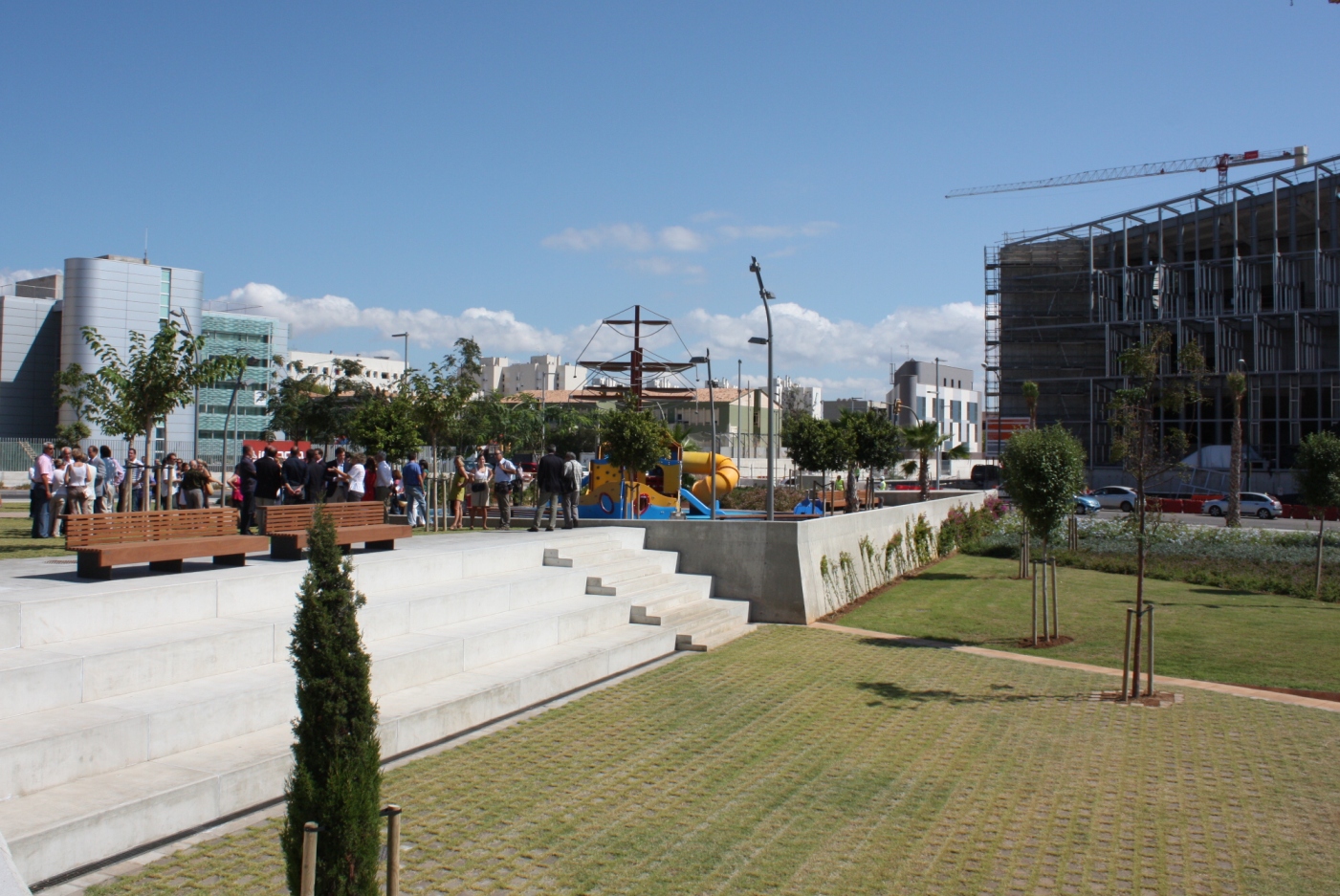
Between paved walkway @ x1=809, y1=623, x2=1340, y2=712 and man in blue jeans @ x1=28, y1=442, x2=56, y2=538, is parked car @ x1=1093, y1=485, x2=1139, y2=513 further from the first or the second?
man in blue jeans @ x1=28, y1=442, x2=56, y2=538

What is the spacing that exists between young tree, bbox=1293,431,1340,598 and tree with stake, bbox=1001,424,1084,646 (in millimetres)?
7609

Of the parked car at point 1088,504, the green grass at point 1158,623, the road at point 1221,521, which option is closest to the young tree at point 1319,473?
the green grass at point 1158,623

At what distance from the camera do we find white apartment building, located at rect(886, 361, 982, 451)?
112m

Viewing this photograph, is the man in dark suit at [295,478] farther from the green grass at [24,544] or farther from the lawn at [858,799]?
the lawn at [858,799]

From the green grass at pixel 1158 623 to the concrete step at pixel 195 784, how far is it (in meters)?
8.21

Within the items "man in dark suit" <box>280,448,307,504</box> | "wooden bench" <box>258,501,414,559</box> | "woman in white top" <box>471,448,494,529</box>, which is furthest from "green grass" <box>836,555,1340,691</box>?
"man in dark suit" <box>280,448,307,504</box>

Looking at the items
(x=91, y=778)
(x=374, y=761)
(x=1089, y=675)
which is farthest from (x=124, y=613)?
(x=1089, y=675)

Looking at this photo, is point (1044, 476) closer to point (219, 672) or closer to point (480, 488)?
point (480, 488)

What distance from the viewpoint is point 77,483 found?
16484mm

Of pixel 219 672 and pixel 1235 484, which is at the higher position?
pixel 1235 484

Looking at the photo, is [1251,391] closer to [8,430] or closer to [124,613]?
[124,613]

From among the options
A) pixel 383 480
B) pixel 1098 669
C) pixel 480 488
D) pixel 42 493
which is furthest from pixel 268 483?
pixel 1098 669

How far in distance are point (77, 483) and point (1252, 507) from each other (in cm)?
4588

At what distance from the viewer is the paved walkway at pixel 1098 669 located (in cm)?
1140
